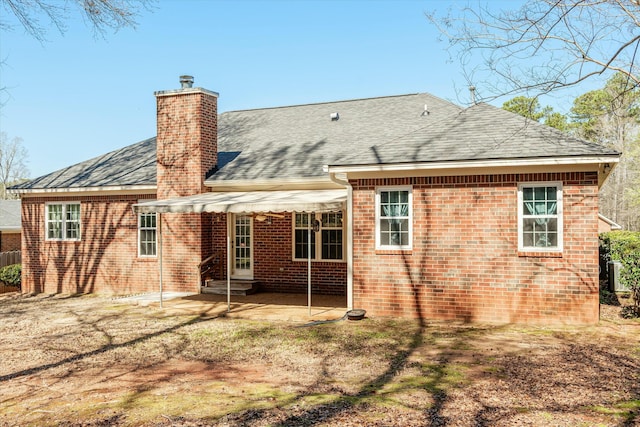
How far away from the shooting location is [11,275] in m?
19.7

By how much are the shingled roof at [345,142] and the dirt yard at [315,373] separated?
369 cm

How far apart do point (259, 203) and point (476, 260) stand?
4933mm

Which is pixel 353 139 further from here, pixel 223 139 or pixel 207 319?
pixel 207 319

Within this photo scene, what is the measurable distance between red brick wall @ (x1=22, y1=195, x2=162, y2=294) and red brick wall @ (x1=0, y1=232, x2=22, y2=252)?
42.2 feet

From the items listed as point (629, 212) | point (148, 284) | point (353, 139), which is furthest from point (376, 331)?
point (629, 212)

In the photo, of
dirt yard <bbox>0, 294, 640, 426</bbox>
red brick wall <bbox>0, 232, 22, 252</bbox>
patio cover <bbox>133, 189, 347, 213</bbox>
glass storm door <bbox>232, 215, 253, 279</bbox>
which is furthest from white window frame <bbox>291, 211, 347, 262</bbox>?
red brick wall <bbox>0, 232, 22, 252</bbox>

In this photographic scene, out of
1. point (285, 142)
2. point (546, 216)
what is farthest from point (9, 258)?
point (546, 216)

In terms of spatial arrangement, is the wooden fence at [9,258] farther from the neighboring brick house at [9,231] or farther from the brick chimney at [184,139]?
the brick chimney at [184,139]

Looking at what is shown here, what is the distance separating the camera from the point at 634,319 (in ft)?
37.3

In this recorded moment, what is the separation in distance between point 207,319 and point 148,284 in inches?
218

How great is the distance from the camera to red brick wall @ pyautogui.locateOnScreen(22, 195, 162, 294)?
17.0 meters

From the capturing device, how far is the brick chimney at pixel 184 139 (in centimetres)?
1609

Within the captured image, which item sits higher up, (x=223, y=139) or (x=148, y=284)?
(x=223, y=139)

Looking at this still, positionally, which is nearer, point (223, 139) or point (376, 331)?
point (376, 331)
